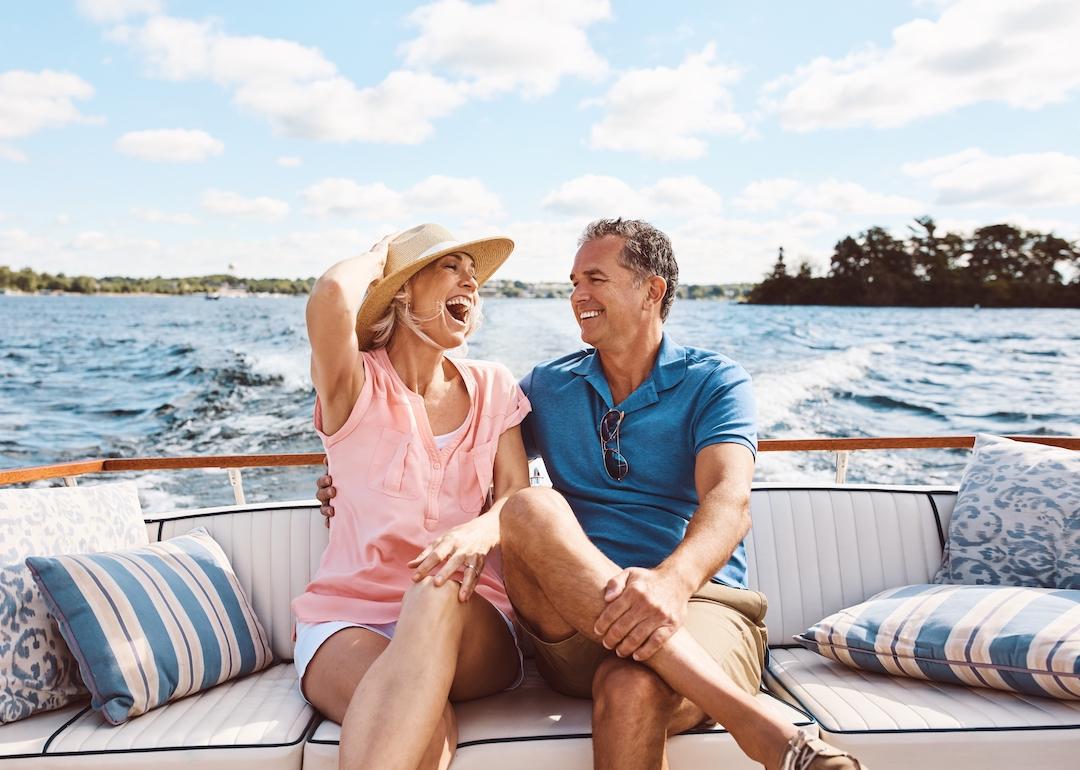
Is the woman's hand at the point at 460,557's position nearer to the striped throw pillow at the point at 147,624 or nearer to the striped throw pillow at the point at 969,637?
the striped throw pillow at the point at 147,624

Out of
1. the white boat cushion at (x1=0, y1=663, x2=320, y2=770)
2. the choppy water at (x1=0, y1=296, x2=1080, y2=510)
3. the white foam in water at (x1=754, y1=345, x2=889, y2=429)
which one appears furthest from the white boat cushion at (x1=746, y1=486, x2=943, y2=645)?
the white foam in water at (x1=754, y1=345, x2=889, y2=429)

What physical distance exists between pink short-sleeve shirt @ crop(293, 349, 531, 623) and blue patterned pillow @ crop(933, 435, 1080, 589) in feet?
4.09

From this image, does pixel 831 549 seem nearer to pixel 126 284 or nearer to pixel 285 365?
pixel 285 365

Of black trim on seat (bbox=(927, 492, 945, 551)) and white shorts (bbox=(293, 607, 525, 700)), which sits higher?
black trim on seat (bbox=(927, 492, 945, 551))

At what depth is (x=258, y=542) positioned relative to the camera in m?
2.16

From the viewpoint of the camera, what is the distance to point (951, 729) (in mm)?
1500

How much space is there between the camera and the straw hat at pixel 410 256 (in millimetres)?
1774

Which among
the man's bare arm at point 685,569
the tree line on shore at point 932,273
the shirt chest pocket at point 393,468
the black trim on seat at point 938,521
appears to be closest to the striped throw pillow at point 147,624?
the shirt chest pocket at point 393,468

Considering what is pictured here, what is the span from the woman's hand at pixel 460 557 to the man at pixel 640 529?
6 centimetres

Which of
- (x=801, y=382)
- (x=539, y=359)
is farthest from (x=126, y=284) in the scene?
(x=801, y=382)

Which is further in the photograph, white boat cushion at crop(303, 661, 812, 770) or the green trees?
the green trees

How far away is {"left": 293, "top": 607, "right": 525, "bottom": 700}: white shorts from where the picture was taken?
164cm

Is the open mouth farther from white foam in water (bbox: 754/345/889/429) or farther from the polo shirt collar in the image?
white foam in water (bbox: 754/345/889/429)

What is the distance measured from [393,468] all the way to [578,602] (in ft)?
1.86
